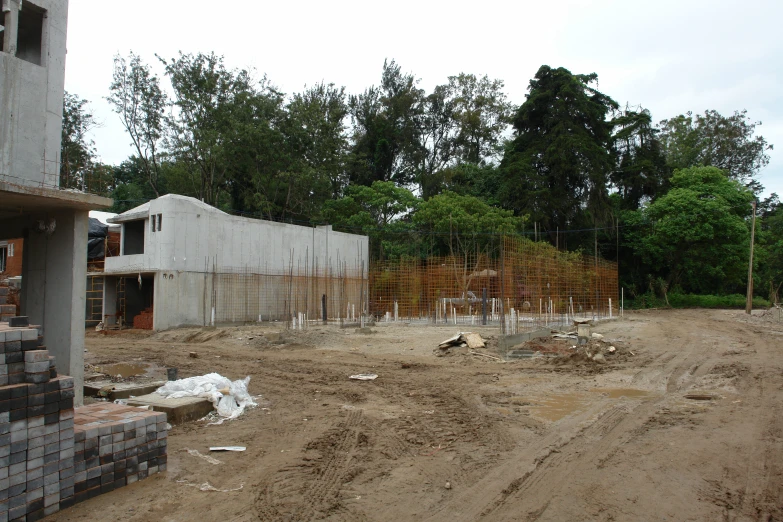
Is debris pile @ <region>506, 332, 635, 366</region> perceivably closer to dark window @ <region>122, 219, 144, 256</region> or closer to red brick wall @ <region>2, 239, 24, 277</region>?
dark window @ <region>122, 219, 144, 256</region>

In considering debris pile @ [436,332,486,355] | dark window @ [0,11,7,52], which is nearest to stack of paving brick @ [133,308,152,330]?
debris pile @ [436,332,486,355]

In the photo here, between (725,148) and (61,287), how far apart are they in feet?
154

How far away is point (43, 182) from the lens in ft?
22.0

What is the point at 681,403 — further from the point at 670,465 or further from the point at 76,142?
the point at 76,142

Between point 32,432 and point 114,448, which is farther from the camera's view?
point 114,448

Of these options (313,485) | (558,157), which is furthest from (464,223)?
(313,485)

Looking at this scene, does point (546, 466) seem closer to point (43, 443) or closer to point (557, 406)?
point (557, 406)

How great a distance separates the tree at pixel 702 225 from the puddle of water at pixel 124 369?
98.4 feet

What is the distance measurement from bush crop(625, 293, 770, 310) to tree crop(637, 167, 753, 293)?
121 cm

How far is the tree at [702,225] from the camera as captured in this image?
30.7m

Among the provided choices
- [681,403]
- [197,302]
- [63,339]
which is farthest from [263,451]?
[197,302]

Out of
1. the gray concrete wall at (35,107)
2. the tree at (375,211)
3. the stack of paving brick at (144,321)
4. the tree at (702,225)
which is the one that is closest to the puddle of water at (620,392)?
the gray concrete wall at (35,107)

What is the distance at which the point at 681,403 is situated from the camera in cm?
712

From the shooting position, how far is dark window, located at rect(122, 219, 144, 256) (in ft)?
73.8
